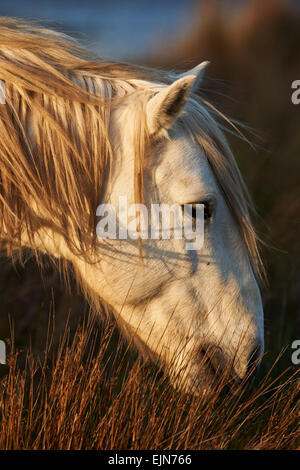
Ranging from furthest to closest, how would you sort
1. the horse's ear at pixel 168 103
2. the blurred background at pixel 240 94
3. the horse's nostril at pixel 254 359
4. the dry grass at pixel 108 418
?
the blurred background at pixel 240 94 → the horse's nostril at pixel 254 359 → the dry grass at pixel 108 418 → the horse's ear at pixel 168 103

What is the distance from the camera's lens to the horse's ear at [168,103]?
5.13ft

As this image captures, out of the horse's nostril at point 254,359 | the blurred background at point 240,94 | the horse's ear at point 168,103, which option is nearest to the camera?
the horse's ear at point 168,103

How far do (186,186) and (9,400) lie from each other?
3.18 feet

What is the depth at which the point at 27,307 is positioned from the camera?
3.76 m

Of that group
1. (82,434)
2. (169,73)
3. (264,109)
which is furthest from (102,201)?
(264,109)

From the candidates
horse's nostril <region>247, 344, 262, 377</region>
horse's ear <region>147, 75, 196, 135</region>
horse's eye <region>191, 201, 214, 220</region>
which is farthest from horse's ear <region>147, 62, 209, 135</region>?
horse's nostril <region>247, 344, 262, 377</region>

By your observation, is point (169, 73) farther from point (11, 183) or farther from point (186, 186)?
point (11, 183)

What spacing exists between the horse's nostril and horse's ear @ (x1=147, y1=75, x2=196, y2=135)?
83cm

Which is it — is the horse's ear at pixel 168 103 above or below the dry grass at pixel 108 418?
above

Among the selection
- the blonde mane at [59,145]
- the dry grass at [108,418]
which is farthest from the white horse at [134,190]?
the dry grass at [108,418]

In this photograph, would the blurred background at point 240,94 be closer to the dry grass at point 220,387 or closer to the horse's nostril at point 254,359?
the dry grass at point 220,387

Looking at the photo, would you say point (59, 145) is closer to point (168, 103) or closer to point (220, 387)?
point (168, 103)

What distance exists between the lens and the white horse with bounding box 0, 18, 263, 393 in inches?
67.6

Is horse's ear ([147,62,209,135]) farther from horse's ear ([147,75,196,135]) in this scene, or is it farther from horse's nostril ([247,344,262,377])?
horse's nostril ([247,344,262,377])
